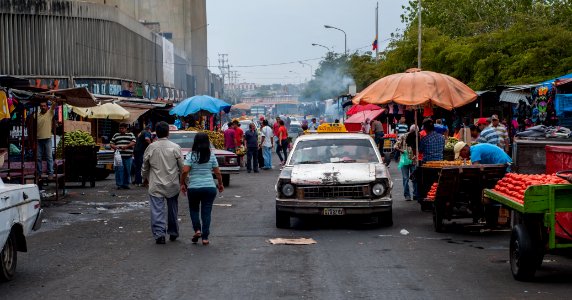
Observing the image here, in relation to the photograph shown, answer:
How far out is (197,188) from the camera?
42.1 ft

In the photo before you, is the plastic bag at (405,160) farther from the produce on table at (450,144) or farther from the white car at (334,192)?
the white car at (334,192)

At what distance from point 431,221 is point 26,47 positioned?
124 ft

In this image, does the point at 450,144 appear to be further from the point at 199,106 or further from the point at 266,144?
the point at 199,106

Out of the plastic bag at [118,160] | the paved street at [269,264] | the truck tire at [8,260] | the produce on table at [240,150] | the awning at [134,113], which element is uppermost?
the awning at [134,113]

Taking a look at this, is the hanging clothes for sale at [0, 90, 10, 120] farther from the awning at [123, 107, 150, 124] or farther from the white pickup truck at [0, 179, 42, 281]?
→ the awning at [123, 107, 150, 124]

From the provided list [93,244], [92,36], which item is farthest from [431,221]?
[92,36]

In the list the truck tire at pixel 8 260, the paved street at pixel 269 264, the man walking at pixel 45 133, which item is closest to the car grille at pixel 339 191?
the paved street at pixel 269 264

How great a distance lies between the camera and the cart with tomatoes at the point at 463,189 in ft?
44.3

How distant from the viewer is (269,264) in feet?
35.6

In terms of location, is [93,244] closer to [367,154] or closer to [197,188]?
[197,188]

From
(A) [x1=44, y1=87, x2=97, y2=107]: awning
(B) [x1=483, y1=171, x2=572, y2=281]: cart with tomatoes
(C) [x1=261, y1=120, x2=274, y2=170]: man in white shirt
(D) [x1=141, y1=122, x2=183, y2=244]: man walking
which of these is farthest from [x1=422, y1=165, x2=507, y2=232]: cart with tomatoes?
(C) [x1=261, y1=120, x2=274, y2=170]: man in white shirt

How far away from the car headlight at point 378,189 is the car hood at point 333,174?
0.14 metres

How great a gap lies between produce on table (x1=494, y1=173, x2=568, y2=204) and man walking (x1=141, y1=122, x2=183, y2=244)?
473 cm

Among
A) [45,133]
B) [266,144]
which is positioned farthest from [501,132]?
[266,144]
